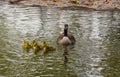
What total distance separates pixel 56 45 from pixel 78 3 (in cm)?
2057

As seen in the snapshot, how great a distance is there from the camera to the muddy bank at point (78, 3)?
42997 millimetres

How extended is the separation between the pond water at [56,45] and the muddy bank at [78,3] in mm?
2795

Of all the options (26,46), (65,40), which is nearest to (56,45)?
(65,40)

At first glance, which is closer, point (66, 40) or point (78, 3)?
point (66, 40)

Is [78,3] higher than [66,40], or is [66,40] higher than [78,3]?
[66,40]

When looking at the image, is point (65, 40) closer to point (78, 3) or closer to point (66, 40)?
point (66, 40)

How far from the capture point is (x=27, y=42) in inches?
955

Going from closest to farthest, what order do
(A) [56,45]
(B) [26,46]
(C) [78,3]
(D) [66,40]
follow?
1. (B) [26,46]
2. (A) [56,45]
3. (D) [66,40]
4. (C) [78,3]

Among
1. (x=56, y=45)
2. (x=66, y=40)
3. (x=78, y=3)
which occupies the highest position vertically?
(x=66, y=40)

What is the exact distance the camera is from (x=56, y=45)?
25.4 meters

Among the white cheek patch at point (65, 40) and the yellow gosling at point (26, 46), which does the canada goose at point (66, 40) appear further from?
the yellow gosling at point (26, 46)

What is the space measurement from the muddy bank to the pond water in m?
2.79

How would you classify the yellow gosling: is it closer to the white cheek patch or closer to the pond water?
the pond water

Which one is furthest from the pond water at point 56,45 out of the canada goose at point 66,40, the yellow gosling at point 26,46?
the canada goose at point 66,40
